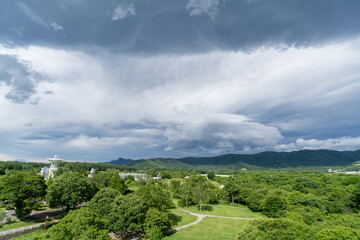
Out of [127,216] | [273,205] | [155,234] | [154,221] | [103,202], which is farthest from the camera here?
[273,205]

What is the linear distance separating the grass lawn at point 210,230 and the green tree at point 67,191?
102 ft

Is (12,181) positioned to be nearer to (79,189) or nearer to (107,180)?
(79,189)

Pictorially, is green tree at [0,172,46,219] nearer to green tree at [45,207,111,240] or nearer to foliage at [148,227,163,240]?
green tree at [45,207,111,240]

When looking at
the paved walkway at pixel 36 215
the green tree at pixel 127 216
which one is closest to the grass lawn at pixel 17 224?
the paved walkway at pixel 36 215

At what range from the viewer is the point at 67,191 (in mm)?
56219

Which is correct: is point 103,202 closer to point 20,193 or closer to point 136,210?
point 136,210

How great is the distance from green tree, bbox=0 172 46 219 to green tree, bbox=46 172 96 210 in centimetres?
376

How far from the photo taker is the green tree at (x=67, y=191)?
54719 mm

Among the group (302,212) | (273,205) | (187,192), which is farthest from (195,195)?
(302,212)

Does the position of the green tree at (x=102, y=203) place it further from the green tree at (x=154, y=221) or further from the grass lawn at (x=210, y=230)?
the grass lawn at (x=210, y=230)

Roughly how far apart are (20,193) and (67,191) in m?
11.1

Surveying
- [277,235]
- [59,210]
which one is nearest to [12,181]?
[59,210]

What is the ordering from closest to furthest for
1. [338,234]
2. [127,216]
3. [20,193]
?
1. [338,234]
2. [127,216]
3. [20,193]

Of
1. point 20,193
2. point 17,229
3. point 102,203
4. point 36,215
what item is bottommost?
point 36,215
